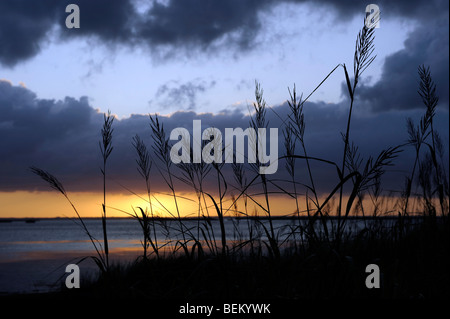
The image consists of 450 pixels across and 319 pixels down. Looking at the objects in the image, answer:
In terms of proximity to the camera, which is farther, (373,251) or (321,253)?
(373,251)

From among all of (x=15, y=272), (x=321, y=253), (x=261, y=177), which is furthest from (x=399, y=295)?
(x=15, y=272)

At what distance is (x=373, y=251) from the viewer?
3.73 m

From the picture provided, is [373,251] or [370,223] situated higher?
[370,223]

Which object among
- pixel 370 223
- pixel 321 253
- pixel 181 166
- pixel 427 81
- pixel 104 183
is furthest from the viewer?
pixel 370 223

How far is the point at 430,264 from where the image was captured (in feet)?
12.7

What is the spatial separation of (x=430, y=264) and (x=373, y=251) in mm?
672
